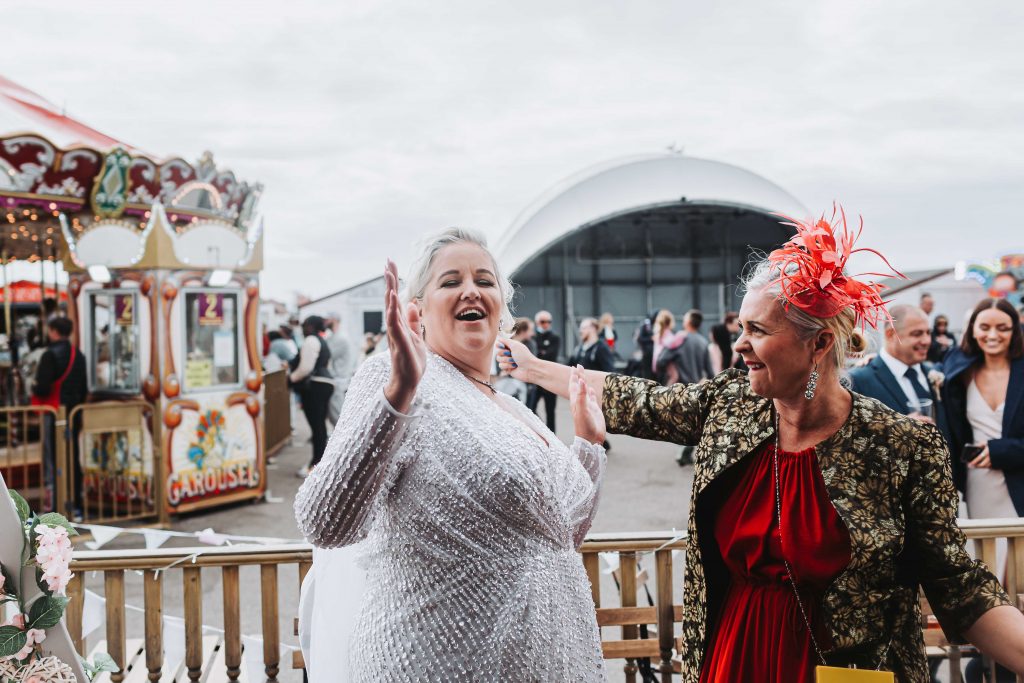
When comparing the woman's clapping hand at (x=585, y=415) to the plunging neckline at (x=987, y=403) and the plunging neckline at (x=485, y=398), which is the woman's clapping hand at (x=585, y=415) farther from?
the plunging neckline at (x=987, y=403)

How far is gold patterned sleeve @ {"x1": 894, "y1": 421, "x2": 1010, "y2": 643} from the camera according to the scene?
1607mm

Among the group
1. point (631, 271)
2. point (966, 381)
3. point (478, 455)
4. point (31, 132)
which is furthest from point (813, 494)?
point (631, 271)

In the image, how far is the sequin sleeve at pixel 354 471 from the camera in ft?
4.35

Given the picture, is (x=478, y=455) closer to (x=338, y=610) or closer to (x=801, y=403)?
(x=338, y=610)

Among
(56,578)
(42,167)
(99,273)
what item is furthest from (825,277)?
(42,167)

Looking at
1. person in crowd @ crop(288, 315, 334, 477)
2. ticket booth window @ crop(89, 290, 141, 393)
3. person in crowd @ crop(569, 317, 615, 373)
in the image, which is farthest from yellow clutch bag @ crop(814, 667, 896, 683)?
person in crowd @ crop(569, 317, 615, 373)

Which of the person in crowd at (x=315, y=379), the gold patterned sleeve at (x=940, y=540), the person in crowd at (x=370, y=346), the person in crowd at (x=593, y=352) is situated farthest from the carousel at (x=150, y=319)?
the gold patterned sleeve at (x=940, y=540)

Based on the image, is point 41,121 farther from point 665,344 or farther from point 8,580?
point 8,580

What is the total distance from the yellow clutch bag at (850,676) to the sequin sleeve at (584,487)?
0.58 metres

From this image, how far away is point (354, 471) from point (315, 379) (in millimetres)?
7133

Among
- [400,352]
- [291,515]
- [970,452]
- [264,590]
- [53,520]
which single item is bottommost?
[291,515]

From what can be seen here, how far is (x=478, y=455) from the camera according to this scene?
1.43 meters

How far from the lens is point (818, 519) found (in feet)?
5.32

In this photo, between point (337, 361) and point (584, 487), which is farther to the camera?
point (337, 361)
